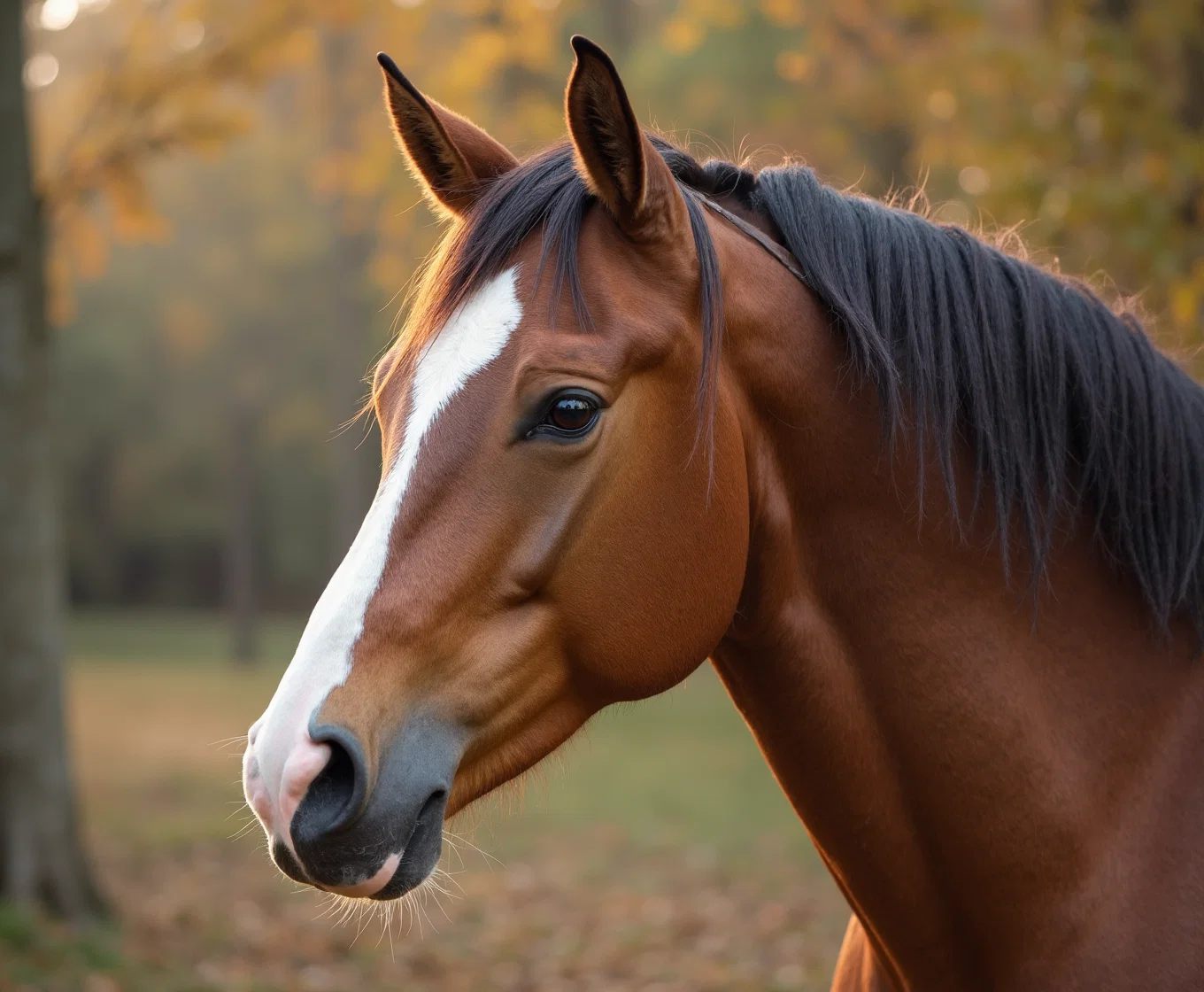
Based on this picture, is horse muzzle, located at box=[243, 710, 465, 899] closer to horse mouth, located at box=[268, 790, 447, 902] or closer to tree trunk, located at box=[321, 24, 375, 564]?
horse mouth, located at box=[268, 790, 447, 902]

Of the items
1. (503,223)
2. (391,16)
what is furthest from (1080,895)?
(391,16)

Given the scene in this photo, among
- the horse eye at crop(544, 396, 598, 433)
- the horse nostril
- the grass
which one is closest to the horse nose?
the horse nostril

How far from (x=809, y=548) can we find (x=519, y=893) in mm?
6290

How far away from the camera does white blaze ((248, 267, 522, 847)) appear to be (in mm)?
1625

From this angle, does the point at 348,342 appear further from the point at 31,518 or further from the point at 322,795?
the point at 322,795

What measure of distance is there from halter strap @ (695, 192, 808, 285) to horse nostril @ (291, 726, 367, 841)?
117 cm

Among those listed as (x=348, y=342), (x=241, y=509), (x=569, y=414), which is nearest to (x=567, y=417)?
(x=569, y=414)

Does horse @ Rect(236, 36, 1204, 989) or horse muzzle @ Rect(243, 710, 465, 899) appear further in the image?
horse @ Rect(236, 36, 1204, 989)

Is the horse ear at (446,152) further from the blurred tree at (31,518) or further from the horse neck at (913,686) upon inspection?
the blurred tree at (31,518)

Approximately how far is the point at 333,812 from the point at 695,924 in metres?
5.75

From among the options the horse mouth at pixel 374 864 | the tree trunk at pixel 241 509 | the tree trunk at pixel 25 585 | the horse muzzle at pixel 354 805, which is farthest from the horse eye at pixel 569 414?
the tree trunk at pixel 241 509

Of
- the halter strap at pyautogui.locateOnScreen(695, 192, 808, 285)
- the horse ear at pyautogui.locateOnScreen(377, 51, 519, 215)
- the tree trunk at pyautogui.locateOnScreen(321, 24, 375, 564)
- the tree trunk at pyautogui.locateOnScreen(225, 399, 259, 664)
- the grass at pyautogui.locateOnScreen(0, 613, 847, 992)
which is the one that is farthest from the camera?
the tree trunk at pyautogui.locateOnScreen(225, 399, 259, 664)

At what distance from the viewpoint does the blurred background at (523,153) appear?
19.3ft

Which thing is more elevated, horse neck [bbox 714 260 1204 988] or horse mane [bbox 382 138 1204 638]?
horse mane [bbox 382 138 1204 638]
